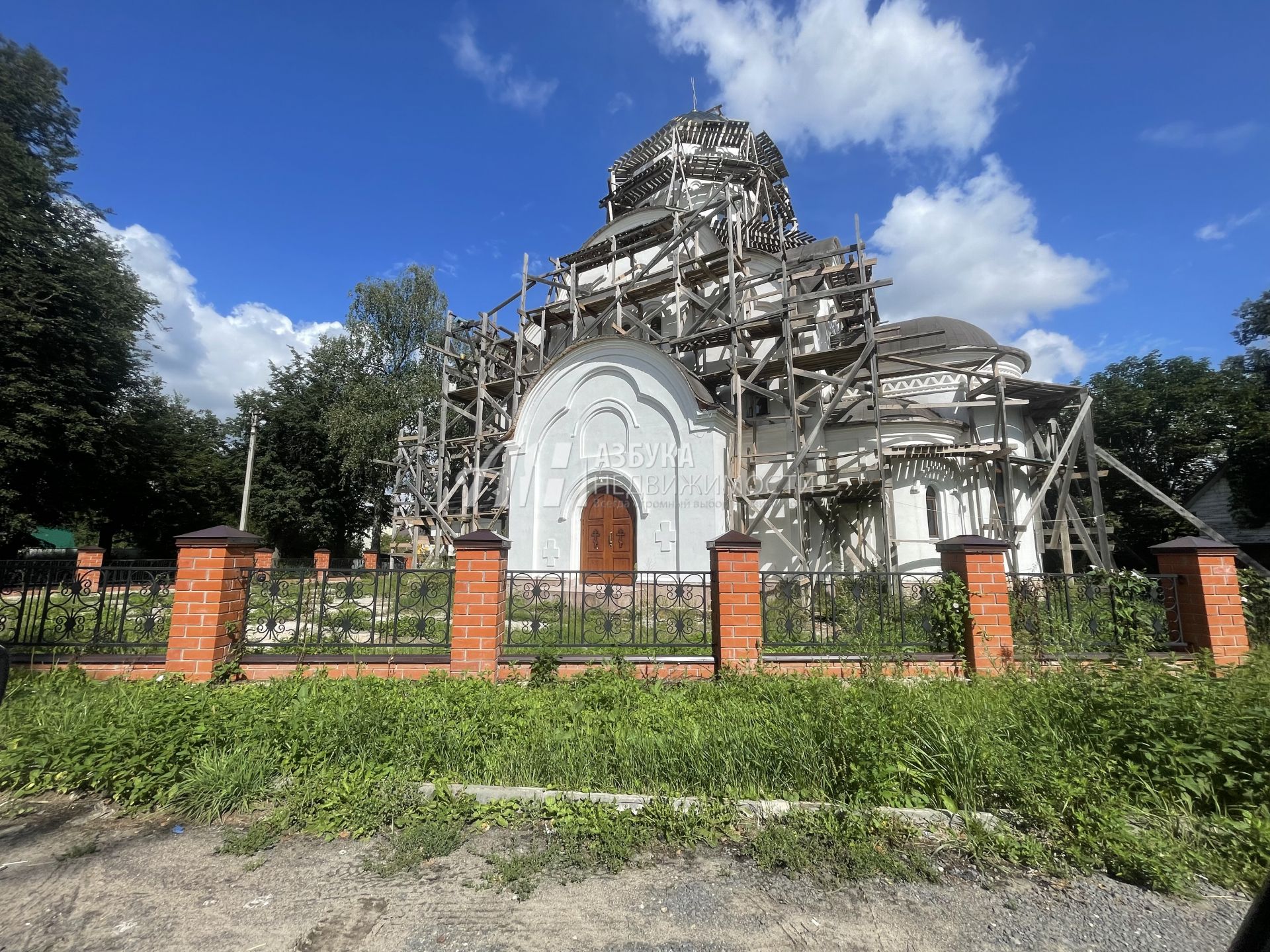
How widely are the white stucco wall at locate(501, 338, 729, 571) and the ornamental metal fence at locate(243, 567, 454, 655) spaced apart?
638cm

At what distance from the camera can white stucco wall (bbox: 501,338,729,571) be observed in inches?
483

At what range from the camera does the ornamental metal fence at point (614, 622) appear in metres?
5.85

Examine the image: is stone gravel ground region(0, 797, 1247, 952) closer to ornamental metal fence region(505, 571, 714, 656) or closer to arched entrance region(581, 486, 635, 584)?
ornamental metal fence region(505, 571, 714, 656)

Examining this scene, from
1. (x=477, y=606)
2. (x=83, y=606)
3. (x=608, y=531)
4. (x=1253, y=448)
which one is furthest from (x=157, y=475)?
(x=1253, y=448)

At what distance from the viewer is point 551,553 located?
44.5 ft

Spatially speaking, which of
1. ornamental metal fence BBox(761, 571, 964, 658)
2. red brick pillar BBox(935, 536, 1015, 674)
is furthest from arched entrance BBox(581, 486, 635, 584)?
red brick pillar BBox(935, 536, 1015, 674)

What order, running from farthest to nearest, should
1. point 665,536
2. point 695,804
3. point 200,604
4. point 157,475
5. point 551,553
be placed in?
point 157,475
point 551,553
point 665,536
point 200,604
point 695,804

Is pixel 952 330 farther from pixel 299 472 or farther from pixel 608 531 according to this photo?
pixel 299 472

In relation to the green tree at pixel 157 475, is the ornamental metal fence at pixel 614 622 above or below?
below


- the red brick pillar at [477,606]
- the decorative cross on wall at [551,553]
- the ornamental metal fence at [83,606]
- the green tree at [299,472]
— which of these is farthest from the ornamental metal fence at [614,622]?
the green tree at [299,472]

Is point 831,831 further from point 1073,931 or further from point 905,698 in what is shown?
point 905,698

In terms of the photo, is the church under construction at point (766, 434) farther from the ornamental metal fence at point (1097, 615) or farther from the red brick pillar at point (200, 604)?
the red brick pillar at point (200, 604)

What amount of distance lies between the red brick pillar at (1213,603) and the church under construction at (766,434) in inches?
220

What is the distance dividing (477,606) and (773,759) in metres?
3.14
